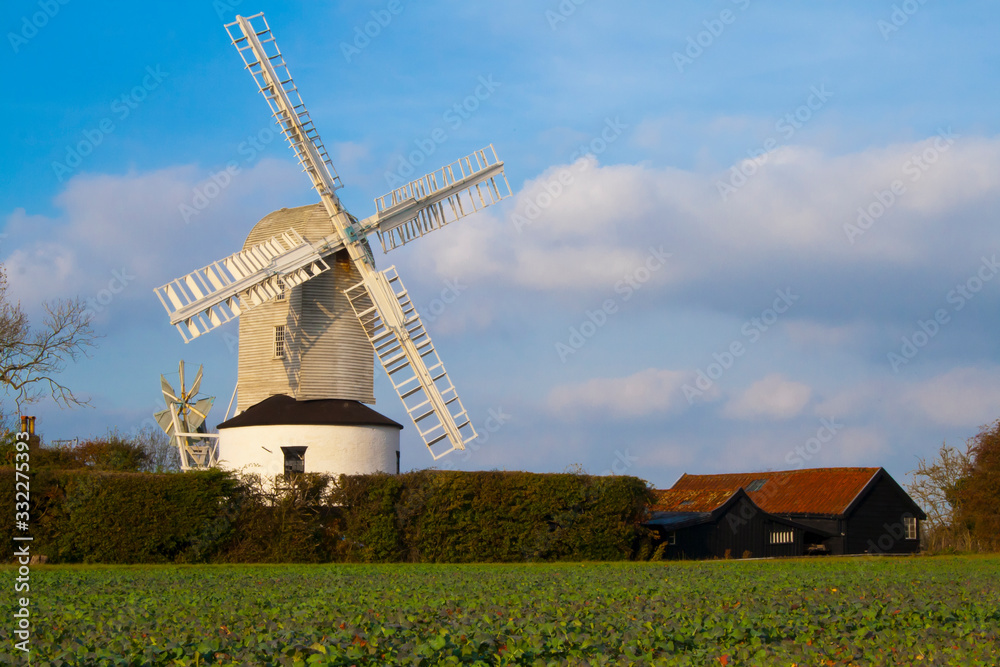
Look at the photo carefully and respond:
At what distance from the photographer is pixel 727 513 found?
124 ft

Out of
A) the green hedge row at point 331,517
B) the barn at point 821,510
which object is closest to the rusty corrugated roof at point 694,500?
the barn at point 821,510

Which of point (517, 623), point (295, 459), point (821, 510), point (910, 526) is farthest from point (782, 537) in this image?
point (517, 623)

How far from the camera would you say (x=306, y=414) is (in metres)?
30.9

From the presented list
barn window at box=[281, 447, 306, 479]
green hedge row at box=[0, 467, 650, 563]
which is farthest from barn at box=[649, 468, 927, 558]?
barn window at box=[281, 447, 306, 479]

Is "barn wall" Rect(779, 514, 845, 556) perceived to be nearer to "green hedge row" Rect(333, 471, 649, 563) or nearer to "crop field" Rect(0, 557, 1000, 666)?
"green hedge row" Rect(333, 471, 649, 563)

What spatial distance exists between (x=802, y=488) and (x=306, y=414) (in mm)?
25449

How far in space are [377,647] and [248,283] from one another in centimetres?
2224

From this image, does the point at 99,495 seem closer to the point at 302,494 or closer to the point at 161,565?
the point at 161,565

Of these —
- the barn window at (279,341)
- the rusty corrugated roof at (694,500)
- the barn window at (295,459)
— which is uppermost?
the barn window at (279,341)

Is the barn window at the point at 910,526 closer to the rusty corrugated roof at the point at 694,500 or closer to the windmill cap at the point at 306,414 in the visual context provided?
the rusty corrugated roof at the point at 694,500

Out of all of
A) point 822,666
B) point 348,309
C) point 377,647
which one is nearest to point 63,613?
point 377,647

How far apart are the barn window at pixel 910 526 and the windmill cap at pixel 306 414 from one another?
86.8 feet

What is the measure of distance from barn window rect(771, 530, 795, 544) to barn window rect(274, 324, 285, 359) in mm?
21152

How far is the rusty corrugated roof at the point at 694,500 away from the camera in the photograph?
3866 centimetres
